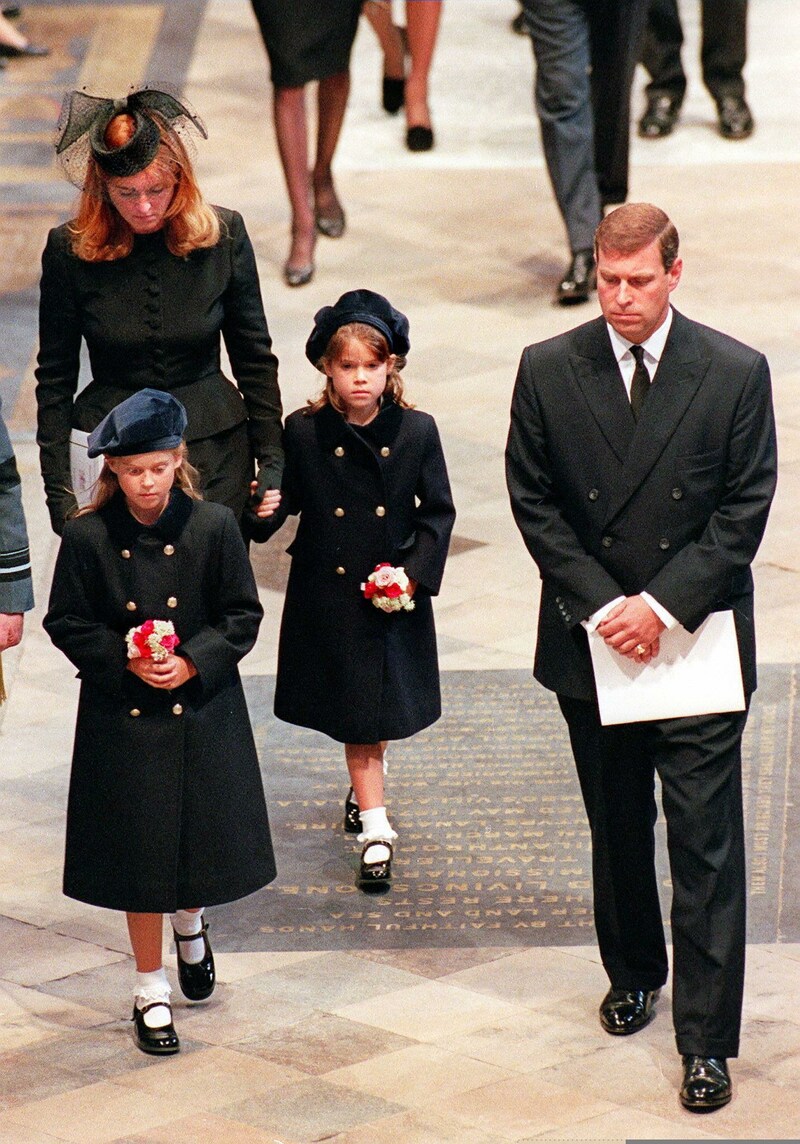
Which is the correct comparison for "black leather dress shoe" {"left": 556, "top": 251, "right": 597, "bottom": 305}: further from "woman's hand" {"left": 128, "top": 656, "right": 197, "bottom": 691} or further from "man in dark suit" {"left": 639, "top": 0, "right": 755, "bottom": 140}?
"woman's hand" {"left": 128, "top": 656, "right": 197, "bottom": 691}

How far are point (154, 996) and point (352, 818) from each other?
1276 millimetres

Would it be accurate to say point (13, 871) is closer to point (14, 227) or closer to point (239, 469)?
point (239, 469)

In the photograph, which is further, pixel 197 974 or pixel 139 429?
pixel 197 974

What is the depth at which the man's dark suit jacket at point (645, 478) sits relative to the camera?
5051 mm

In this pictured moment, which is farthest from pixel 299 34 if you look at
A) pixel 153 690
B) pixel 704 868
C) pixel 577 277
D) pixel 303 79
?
pixel 704 868

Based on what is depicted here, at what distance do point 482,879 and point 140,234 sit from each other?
1.97m

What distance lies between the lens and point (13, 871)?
21.0 feet

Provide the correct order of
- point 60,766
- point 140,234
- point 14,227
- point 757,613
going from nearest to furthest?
point 140,234, point 60,766, point 757,613, point 14,227

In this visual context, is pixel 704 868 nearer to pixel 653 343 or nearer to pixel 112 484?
pixel 653 343

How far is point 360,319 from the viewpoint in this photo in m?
6.04

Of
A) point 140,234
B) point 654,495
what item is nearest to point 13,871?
point 140,234

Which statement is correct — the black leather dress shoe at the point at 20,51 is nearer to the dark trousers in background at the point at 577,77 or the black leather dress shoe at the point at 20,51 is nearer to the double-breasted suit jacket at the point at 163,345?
the dark trousers in background at the point at 577,77

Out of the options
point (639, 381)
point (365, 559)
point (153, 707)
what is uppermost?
point (639, 381)

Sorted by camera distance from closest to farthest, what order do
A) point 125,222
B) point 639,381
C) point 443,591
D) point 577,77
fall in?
point 639,381
point 125,222
point 443,591
point 577,77
